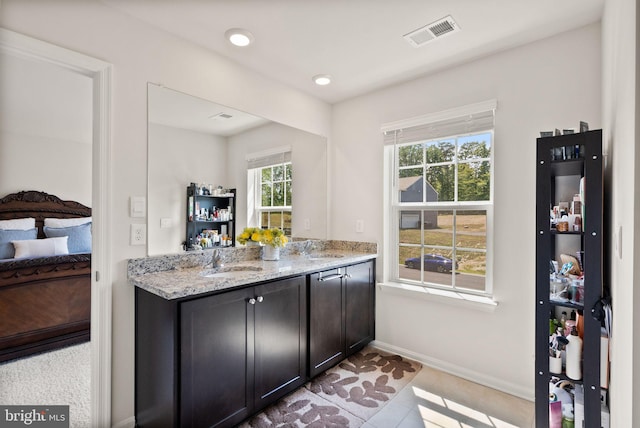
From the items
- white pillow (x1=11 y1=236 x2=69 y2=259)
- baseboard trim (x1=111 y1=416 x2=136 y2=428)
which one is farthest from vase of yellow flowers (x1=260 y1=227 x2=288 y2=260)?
white pillow (x1=11 y1=236 x2=69 y2=259)

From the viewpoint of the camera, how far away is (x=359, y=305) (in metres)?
2.75

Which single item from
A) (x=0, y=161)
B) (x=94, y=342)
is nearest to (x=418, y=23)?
(x=94, y=342)

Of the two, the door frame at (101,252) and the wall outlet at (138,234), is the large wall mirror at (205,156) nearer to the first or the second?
the wall outlet at (138,234)

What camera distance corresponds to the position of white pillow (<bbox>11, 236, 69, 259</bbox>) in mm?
3699

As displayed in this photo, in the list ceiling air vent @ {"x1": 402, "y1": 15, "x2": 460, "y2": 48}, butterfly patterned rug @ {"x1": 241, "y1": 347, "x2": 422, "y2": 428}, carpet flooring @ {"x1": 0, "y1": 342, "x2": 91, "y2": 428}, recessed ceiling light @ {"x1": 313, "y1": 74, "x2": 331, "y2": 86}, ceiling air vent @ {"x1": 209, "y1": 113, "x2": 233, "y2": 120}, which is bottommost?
carpet flooring @ {"x1": 0, "y1": 342, "x2": 91, "y2": 428}

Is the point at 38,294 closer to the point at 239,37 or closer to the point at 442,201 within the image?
the point at 239,37

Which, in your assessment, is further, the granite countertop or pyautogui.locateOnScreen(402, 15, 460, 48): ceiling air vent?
pyautogui.locateOnScreen(402, 15, 460, 48): ceiling air vent

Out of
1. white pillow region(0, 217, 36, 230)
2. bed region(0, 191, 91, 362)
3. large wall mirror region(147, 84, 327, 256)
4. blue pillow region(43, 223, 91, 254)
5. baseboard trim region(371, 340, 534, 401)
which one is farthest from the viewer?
blue pillow region(43, 223, 91, 254)

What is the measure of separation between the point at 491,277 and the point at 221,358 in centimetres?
202

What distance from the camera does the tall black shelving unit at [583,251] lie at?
1.42m

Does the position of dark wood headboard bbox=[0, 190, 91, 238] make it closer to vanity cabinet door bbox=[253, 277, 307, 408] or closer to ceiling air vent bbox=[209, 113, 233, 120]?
ceiling air vent bbox=[209, 113, 233, 120]

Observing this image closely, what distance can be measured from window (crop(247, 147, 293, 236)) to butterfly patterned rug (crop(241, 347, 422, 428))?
1331 mm

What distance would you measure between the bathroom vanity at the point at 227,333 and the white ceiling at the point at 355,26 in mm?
1520

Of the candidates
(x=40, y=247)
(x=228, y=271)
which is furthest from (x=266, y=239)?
(x=40, y=247)
